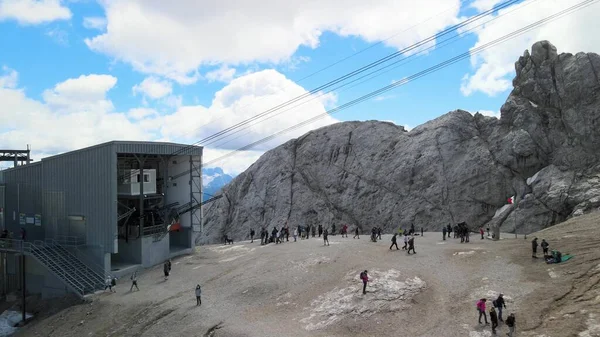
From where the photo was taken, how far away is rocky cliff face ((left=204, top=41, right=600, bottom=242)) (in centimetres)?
5144

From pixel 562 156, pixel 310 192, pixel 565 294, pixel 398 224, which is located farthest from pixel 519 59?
pixel 565 294

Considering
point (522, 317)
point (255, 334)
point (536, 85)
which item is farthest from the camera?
point (536, 85)

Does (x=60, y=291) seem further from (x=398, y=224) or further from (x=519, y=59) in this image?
(x=519, y=59)

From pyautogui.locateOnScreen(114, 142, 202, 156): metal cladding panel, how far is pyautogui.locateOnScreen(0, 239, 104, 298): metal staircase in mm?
10992

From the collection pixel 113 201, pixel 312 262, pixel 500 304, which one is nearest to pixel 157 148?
pixel 113 201

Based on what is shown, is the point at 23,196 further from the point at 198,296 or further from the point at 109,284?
the point at 198,296

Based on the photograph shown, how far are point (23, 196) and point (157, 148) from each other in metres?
17.2

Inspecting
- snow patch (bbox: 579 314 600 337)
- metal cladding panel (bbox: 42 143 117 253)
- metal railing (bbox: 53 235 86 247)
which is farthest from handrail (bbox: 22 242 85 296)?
snow patch (bbox: 579 314 600 337)

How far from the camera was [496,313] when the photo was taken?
2222 cm

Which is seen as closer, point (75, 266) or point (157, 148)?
point (75, 266)

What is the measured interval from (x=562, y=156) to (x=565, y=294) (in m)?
35.1

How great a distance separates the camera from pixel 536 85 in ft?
192

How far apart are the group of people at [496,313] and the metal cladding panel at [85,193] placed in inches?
1212

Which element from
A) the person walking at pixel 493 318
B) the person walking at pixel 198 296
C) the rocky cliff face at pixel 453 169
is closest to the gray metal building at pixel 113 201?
the person walking at pixel 198 296
